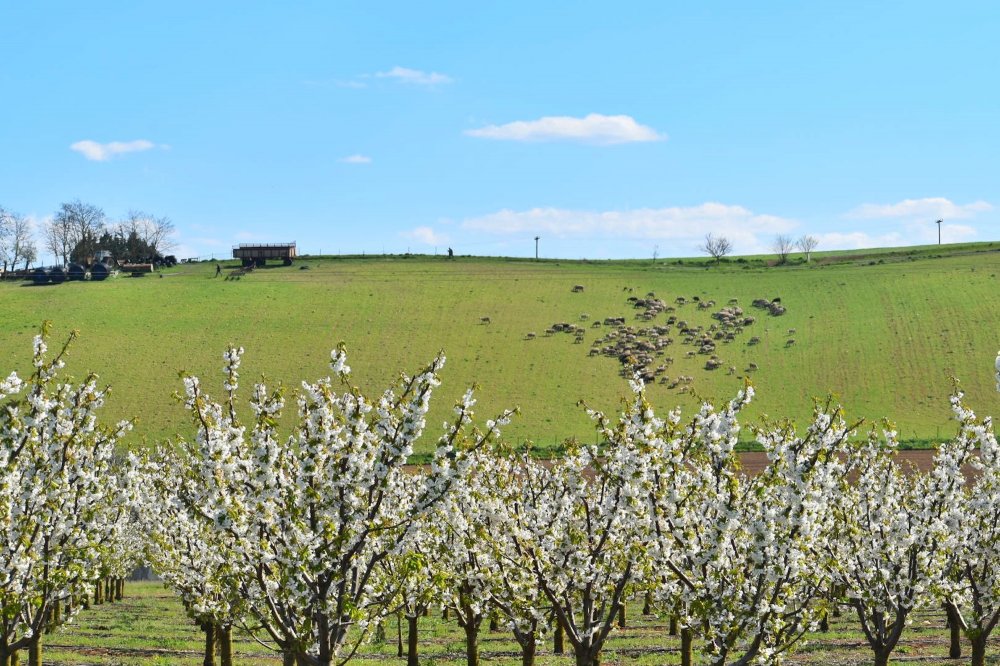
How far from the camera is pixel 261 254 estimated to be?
16150cm

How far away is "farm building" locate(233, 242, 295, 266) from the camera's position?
160 meters

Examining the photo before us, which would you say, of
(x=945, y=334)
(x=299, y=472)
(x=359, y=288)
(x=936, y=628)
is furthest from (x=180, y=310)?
(x=299, y=472)

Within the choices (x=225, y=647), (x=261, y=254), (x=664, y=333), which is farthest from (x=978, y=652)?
(x=261, y=254)

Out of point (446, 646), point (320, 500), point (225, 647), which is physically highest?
point (320, 500)

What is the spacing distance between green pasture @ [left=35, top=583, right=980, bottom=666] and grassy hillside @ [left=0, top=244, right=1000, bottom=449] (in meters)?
48.8

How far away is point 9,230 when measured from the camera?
178m

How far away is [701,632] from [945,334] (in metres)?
108

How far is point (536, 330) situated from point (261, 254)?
209 feet

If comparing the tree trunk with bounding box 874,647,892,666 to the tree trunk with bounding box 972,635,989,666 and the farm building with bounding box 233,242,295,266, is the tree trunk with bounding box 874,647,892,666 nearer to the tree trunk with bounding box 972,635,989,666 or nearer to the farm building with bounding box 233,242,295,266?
the tree trunk with bounding box 972,635,989,666

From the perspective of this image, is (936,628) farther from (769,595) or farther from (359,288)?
(359,288)

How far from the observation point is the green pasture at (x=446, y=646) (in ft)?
102

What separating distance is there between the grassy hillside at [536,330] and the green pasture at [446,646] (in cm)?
4876

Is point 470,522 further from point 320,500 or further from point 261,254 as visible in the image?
point 261,254

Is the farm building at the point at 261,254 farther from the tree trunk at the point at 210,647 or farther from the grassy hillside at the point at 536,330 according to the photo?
the tree trunk at the point at 210,647
